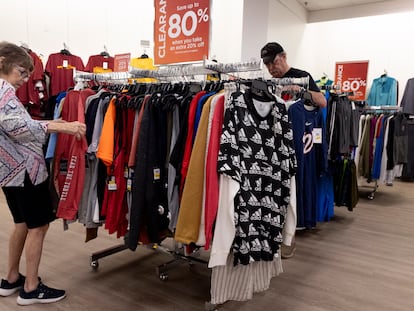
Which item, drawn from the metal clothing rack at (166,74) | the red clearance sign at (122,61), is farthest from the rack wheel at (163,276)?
the red clearance sign at (122,61)

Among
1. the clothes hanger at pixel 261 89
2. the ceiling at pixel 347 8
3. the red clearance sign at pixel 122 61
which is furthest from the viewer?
the ceiling at pixel 347 8

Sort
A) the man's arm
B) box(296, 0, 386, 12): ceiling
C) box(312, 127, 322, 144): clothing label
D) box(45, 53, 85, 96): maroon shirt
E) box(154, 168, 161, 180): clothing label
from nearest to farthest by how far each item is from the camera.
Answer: box(154, 168, 161, 180): clothing label
the man's arm
box(312, 127, 322, 144): clothing label
box(45, 53, 85, 96): maroon shirt
box(296, 0, 386, 12): ceiling

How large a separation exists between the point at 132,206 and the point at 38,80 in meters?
4.12

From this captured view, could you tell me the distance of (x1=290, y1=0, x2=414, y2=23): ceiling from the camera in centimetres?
645

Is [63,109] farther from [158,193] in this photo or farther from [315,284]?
[315,284]

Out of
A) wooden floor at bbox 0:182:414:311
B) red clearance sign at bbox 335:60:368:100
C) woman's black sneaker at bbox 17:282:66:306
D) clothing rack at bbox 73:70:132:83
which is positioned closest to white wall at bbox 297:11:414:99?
red clearance sign at bbox 335:60:368:100

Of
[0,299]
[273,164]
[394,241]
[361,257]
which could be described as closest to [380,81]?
[394,241]

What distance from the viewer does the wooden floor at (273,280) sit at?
7.70 ft

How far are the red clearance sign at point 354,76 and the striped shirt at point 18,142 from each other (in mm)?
6925

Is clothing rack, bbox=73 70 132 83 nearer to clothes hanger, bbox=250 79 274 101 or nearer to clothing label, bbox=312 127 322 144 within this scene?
clothes hanger, bbox=250 79 274 101

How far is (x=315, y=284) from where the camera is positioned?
8.77 ft

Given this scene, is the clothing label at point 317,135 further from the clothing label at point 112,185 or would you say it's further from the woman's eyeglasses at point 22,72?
the woman's eyeglasses at point 22,72

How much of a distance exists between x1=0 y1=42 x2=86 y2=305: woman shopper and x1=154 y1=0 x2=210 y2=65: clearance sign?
1.43 m

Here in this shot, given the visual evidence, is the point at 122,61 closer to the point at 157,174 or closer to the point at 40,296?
the point at 157,174
